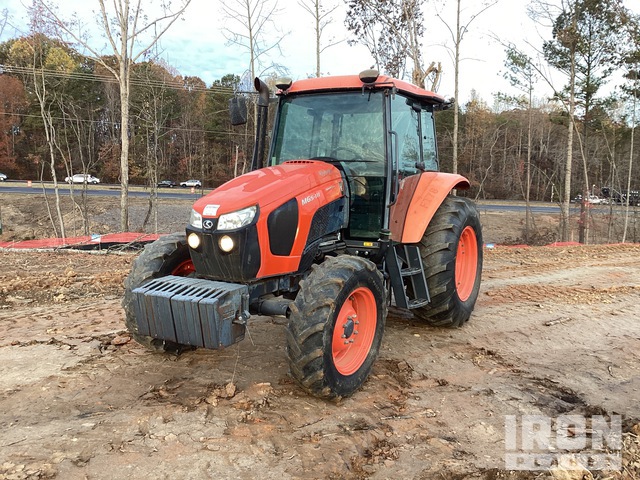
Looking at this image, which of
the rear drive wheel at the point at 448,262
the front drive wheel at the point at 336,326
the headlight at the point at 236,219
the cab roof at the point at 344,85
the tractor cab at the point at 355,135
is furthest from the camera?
the rear drive wheel at the point at 448,262

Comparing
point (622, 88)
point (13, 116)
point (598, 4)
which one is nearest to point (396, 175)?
point (598, 4)

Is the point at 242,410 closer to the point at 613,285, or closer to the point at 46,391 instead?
the point at 46,391

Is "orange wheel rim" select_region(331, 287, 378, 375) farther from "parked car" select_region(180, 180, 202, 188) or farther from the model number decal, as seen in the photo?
"parked car" select_region(180, 180, 202, 188)

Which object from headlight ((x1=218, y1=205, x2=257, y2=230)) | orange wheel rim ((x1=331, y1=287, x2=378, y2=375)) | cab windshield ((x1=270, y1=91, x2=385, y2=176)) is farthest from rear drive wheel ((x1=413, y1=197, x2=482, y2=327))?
headlight ((x1=218, y1=205, x2=257, y2=230))

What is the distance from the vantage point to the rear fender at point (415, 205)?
4.48 meters

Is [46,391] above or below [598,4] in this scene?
below

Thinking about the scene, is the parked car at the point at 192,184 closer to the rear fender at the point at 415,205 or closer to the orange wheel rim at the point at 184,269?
the rear fender at the point at 415,205

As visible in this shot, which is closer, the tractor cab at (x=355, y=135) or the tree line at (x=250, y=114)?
the tractor cab at (x=355, y=135)

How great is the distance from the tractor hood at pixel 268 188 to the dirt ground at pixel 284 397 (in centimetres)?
131

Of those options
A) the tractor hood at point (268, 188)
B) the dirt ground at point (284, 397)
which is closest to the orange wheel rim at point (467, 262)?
the dirt ground at point (284, 397)

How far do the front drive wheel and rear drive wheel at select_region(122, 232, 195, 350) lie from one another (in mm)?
1236

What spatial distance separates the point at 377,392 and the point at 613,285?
5.74 m

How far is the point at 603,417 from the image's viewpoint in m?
3.36

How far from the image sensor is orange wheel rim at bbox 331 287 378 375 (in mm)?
3545
